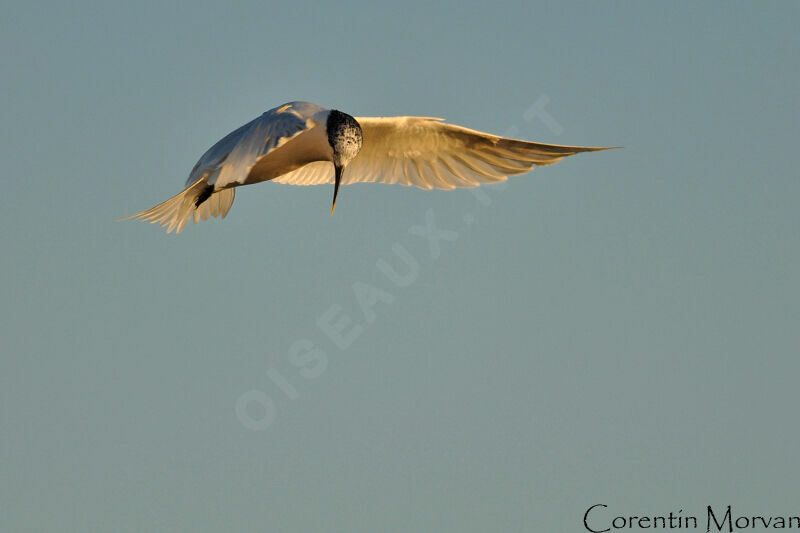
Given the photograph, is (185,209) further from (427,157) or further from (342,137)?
(427,157)

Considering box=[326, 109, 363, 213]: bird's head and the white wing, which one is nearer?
box=[326, 109, 363, 213]: bird's head

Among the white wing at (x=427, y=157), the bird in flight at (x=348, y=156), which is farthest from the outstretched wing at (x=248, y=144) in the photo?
the white wing at (x=427, y=157)

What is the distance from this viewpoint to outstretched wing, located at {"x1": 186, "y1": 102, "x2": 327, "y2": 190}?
11102 millimetres

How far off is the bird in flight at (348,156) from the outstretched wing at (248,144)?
1 cm

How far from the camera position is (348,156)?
1341 cm

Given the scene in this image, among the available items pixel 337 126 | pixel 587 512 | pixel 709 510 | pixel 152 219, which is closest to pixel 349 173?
pixel 337 126

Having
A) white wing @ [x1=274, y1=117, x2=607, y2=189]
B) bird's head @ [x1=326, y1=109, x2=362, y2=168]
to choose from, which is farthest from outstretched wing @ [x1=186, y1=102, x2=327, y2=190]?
white wing @ [x1=274, y1=117, x2=607, y2=189]

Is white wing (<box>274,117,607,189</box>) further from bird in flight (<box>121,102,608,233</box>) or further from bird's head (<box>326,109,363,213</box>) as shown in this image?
bird's head (<box>326,109,363,213</box>)

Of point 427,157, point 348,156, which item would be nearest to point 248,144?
point 348,156

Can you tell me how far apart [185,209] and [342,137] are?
247 cm

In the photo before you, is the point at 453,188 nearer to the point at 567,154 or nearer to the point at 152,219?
the point at 567,154

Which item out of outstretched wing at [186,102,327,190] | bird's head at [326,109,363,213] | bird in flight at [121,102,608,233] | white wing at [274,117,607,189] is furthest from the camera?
white wing at [274,117,607,189]

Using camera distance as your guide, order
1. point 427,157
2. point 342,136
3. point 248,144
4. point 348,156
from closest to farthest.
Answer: point 248,144, point 342,136, point 348,156, point 427,157

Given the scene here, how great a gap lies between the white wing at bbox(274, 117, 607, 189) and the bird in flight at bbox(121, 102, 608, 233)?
0.01m
